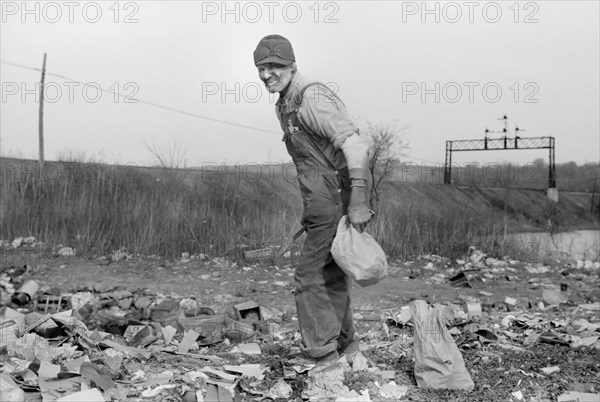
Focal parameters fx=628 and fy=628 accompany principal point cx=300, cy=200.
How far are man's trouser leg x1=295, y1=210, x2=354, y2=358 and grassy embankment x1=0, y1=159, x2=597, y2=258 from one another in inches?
237

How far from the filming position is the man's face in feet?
12.3

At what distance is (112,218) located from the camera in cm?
1002

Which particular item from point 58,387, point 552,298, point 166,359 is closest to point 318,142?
point 166,359

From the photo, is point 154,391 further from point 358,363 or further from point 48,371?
point 358,363

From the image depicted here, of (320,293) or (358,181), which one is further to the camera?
(320,293)

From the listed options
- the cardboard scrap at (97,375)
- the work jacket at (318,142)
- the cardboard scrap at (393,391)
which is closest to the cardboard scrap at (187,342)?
the cardboard scrap at (97,375)

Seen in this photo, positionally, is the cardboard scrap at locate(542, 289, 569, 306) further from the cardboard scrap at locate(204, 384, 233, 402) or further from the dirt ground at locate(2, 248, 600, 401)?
the cardboard scrap at locate(204, 384, 233, 402)

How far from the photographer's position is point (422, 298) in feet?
24.3

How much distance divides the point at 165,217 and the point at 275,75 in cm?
670

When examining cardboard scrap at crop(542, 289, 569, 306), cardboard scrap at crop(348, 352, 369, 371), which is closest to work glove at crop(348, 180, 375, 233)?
cardboard scrap at crop(348, 352, 369, 371)

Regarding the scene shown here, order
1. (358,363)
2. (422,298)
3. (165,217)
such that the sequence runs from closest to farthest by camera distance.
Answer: (358,363) < (422,298) < (165,217)

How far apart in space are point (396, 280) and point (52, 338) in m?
5.20

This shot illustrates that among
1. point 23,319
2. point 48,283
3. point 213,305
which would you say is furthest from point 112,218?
point 23,319

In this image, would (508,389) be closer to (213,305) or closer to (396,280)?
(213,305)
